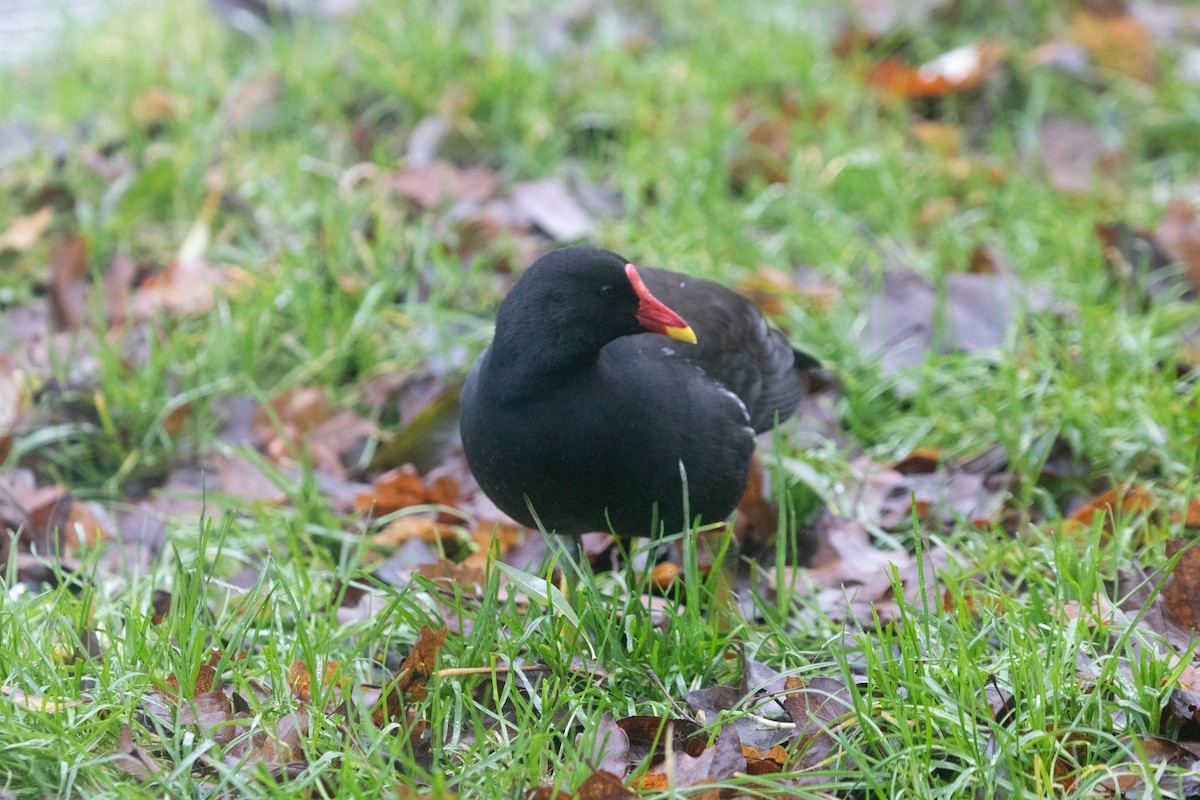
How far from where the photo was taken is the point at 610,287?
2883mm

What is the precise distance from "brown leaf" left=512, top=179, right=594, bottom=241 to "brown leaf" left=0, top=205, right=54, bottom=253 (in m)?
1.71

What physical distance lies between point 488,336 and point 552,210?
2.95 feet

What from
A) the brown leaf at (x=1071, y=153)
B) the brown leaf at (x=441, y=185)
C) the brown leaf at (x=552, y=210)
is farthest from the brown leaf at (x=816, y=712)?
the brown leaf at (x=1071, y=153)

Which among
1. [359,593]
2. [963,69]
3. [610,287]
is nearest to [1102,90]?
[963,69]

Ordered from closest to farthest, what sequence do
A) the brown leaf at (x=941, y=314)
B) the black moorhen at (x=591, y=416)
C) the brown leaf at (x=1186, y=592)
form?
1. the brown leaf at (x=1186, y=592)
2. the black moorhen at (x=591, y=416)
3. the brown leaf at (x=941, y=314)

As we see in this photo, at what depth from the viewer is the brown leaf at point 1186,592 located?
274 cm

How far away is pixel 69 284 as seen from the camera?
451cm

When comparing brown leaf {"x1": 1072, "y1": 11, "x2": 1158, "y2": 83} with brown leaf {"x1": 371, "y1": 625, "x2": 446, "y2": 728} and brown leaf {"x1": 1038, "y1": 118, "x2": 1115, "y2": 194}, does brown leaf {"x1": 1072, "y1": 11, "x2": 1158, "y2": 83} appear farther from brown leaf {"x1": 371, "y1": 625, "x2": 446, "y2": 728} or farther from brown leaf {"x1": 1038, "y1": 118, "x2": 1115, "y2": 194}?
brown leaf {"x1": 371, "y1": 625, "x2": 446, "y2": 728}

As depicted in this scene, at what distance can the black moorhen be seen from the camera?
9.35 feet

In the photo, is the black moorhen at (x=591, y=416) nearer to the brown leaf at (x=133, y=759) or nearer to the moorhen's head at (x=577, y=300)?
the moorhen's head at (x=577, y=300)

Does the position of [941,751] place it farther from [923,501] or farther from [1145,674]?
[923,501]

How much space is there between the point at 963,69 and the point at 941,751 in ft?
13.5

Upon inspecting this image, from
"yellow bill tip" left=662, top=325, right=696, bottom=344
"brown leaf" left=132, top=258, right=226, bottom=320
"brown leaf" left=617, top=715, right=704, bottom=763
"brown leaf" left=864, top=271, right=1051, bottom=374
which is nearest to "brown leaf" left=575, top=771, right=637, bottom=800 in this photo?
"brown leaf" left=617, top=715, right=704, bottom=763

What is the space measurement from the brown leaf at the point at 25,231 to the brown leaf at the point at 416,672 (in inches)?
110
